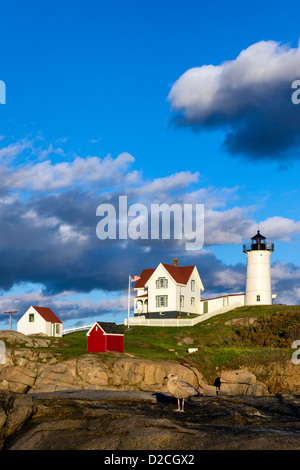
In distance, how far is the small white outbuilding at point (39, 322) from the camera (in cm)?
6181

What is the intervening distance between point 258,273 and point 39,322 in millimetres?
30186

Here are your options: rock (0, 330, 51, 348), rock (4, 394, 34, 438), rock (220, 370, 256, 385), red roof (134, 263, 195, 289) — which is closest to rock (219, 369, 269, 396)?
rock (220, 370, 256, 385)

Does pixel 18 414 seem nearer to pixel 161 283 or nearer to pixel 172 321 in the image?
pixel 172 321

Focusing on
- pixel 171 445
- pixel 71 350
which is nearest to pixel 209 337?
pixel 71 350

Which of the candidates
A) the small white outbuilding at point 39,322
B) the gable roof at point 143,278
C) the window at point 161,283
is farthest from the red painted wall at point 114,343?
the gable roof at point 143,278

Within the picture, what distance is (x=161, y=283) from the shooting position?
71.6 metres

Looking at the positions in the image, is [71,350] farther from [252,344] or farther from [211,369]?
[252,344]

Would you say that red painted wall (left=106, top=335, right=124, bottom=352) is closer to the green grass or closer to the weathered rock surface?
the green grass

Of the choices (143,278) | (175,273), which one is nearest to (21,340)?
(175,273)

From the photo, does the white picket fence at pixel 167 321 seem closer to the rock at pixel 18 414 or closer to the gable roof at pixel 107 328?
the gable roof at pixel 107 328

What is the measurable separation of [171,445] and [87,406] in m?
4.66
